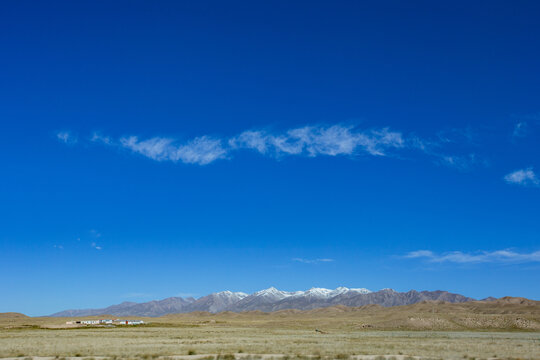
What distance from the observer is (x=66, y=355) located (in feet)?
139

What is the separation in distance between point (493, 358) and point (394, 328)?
3216 inches

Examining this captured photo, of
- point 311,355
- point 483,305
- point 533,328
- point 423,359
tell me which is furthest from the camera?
point 483,305

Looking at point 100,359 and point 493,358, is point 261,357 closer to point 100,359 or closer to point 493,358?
point 100,359

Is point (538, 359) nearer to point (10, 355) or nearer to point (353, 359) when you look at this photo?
point (353, 359)

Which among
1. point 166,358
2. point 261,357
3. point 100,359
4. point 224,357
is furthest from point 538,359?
point 100,359

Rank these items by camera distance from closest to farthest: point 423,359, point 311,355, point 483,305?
point 423,359 → point 311,355 → point 483,305

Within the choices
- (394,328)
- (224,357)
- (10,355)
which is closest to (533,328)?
(394,328)

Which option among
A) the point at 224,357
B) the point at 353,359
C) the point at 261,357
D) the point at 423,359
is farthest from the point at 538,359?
the point at 224,357

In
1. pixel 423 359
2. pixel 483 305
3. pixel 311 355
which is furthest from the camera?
pixel 483 305

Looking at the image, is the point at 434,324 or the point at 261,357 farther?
the point at 434,324

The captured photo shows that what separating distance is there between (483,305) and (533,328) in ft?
260

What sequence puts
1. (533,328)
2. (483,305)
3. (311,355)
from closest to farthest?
(311,355) < (533,328) < (483,305)

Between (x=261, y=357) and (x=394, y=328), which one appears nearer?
(x=261, y=357)

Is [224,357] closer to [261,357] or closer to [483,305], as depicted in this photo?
[261,357]
